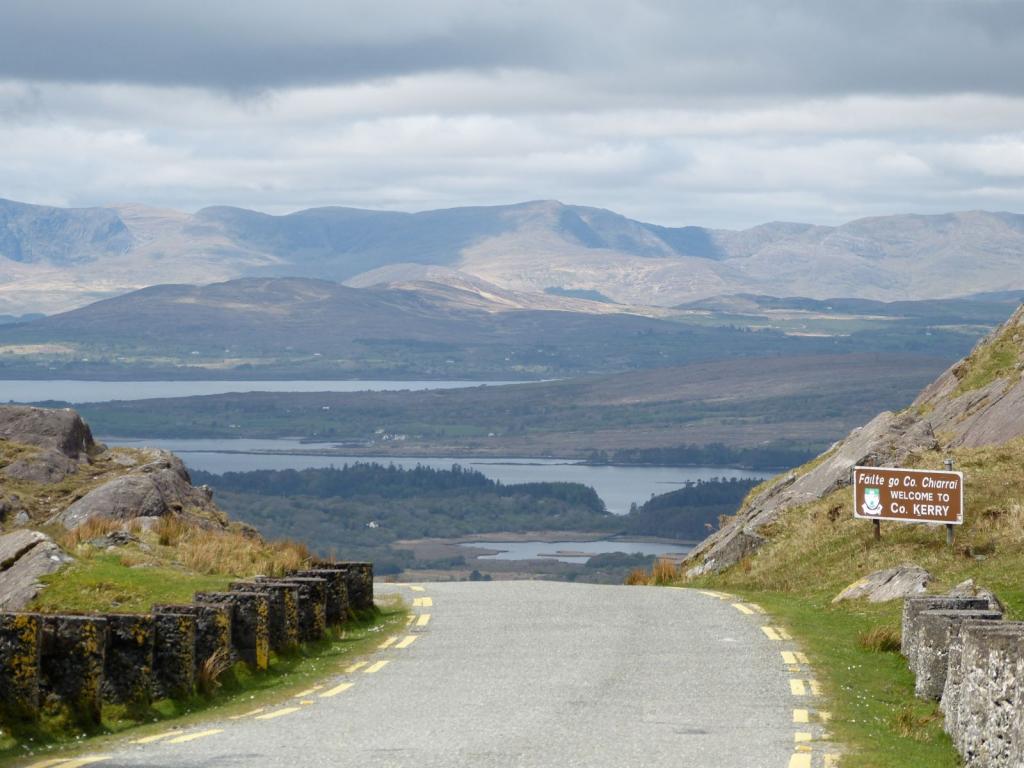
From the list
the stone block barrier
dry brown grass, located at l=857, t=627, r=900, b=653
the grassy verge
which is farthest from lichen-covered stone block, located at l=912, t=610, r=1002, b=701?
the stone block barrier

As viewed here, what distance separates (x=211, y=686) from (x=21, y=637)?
3.21 metres

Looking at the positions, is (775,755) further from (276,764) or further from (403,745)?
(276,764)

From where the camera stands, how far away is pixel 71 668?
16344mm

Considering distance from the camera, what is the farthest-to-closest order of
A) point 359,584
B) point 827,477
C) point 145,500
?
point 827,477 → point 145,500 → point 359,584

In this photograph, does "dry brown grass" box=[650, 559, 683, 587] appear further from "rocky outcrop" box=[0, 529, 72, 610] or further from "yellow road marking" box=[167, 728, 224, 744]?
"yellow road marking" box=[167, 728, 224, 744]

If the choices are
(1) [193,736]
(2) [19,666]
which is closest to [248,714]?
(1) [193,736]

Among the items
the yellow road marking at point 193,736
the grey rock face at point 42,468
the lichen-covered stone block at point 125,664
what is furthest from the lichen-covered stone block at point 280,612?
the grey rock face at point 42,468

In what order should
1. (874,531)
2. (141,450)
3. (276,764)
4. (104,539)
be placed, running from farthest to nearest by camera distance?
1. (141,450)
2. (874,531)
3. (104,539)
4. (276,764)

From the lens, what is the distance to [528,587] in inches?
1288

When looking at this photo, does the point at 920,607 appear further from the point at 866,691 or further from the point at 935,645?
the point at 935,645

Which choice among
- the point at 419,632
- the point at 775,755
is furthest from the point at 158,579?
the point at 775,755

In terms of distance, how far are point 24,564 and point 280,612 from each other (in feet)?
20.5

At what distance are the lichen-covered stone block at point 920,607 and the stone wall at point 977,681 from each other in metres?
1.35

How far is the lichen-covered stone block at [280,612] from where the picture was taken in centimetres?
2131
